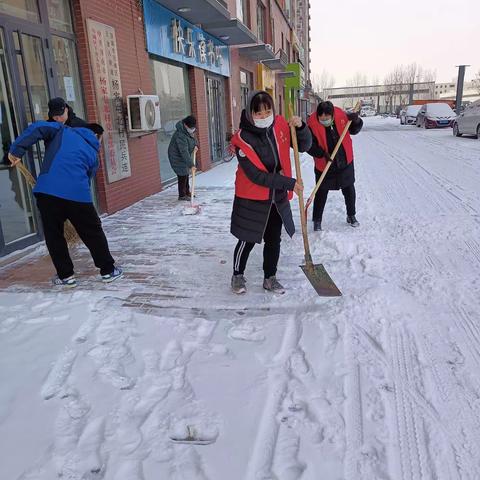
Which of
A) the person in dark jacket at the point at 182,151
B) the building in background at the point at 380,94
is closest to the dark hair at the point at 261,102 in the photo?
the person in dark jacket at the point at 182,151

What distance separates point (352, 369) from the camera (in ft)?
8.83

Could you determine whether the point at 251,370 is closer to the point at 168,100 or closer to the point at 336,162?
the point at 336,162

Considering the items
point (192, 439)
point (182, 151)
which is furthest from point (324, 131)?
point (192, 439)

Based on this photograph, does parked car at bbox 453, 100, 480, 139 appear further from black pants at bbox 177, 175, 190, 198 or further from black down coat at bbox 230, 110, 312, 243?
black down coat at bbox 230, 110, 312, 243

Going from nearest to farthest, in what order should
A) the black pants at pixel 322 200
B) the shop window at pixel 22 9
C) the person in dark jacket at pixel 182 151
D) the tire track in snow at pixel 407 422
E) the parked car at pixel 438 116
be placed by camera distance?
the tire track in snow at pixel 407 422 < the shop window at pixel 22 9 < the black pants at pixel 322 200 < the person in dark jacket at pixel 182 151 < the parked car at pixel 438 116

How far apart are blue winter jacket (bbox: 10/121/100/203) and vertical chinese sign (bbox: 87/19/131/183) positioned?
2.79 metres

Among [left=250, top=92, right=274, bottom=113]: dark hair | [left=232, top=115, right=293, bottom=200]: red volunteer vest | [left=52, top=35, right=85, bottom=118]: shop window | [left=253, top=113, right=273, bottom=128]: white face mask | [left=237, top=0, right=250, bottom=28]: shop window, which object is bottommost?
[left=232, top=115, right=293, bottom=200]: red volunteer vest

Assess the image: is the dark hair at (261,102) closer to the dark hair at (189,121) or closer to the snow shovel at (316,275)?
the snow shovel at (316,275)

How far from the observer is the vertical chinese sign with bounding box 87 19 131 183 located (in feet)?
20.7

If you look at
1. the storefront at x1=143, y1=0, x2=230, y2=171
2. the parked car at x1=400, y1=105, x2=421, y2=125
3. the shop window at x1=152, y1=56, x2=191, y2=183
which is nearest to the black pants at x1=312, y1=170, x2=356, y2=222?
the shop window at x1=152, y1=56, x2=191, y2=183

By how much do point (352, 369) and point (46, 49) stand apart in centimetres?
496

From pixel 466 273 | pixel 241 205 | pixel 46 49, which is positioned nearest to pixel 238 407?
pixel 241 205

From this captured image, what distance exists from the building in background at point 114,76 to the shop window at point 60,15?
0.01m

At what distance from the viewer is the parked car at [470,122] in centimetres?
1638
